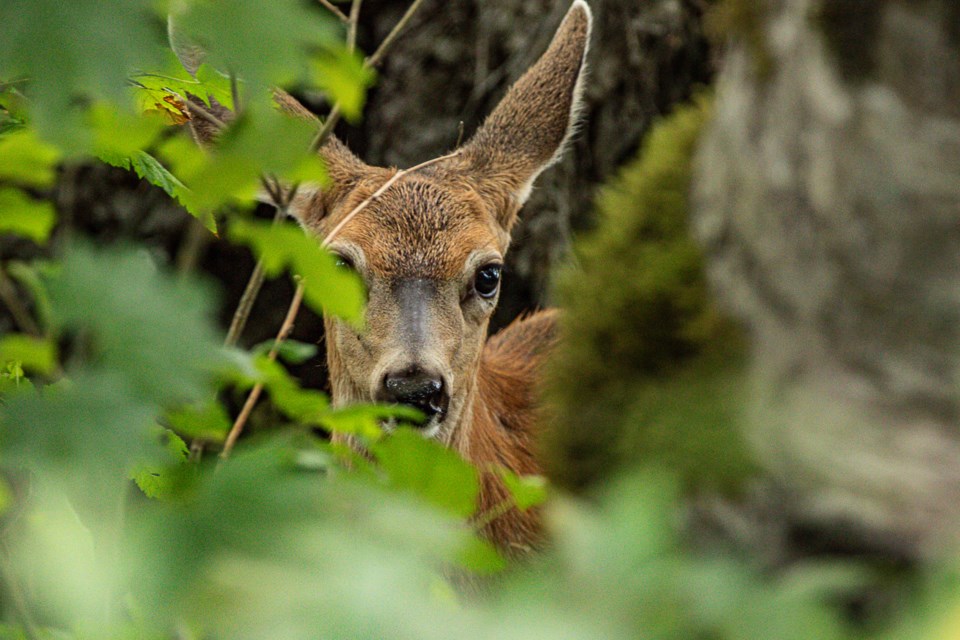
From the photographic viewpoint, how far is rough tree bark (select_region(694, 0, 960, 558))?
161 cm

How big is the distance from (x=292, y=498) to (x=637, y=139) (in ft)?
20.9

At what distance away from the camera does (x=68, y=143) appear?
4.83 feet

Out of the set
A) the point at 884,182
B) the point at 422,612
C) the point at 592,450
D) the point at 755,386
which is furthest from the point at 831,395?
the point at 422,612

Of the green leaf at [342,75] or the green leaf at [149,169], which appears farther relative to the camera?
the green leaf at [149,169]

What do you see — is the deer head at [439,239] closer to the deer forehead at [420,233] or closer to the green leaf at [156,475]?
the deer forehead at [420,233]

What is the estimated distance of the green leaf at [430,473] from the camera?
1.63 m

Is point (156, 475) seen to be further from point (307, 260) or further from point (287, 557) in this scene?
point (287, 557)

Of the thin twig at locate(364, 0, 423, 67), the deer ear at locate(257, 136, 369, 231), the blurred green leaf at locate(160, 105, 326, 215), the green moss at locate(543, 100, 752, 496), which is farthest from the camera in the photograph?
the deer ear at locate(257, 136, 369, 231)

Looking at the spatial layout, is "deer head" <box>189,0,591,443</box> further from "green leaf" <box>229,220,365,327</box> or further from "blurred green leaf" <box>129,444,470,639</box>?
"blurred green leaf" <box>129,444,470,639</box>

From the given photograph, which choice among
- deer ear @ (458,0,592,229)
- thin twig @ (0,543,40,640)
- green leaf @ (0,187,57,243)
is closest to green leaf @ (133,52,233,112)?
green leaf @ (0,187,57,243)

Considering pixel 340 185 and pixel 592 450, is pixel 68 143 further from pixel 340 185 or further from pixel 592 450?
pixel 340 185

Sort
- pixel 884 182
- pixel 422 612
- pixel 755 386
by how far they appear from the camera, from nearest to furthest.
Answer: pixel 422 612 → pixel 884 182 → pixel 755 386

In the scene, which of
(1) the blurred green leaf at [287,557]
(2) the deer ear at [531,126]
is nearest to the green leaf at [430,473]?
(1) the blurred green leaf at [287,557]

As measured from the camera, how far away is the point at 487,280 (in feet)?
16.2
